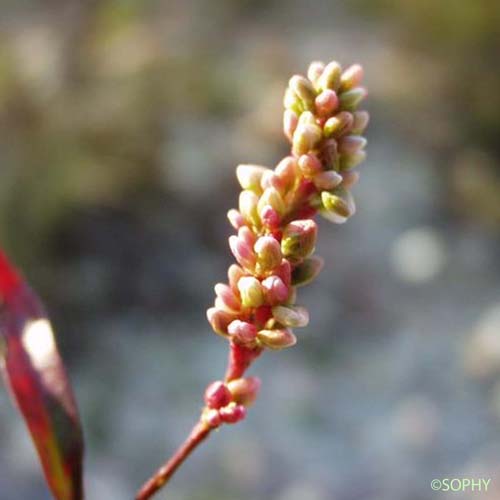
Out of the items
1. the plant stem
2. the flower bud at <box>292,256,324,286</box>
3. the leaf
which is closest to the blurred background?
the leaf

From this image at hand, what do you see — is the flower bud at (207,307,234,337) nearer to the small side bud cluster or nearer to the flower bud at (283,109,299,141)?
the small side bud cluster

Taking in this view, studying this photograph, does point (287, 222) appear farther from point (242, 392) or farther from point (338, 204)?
point (242, 392)

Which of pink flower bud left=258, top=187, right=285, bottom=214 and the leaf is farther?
the leaf

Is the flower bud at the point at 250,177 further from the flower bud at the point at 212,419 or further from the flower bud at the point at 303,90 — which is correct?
the flower bud at the point at 212,419

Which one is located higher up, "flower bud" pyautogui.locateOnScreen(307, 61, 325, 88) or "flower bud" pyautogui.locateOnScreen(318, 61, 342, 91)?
"flower bud" pyautogui.locateOnScreen(307, 61, 325, 88)

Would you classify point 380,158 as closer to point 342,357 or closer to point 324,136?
point 342,357

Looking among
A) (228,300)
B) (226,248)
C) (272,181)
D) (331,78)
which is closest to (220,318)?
(228,300)
